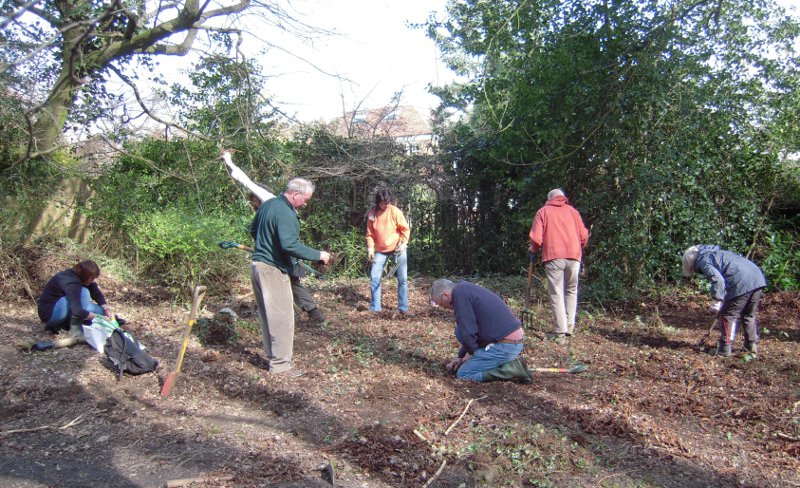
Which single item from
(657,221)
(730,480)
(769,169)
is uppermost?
(769,169)

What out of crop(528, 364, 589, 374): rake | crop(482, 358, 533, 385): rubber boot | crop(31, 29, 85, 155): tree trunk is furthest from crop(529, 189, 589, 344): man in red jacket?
crop(31, 29, 85, 155): tree trunk

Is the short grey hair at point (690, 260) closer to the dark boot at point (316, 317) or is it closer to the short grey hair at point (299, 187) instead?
the short grey hair at point (299, 187)

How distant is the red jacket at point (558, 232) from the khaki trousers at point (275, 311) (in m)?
3.01

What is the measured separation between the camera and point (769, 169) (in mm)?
8188

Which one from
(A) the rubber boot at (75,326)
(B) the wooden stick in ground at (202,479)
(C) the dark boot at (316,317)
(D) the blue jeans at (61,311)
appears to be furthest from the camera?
(C) the dark boot at (316,317)

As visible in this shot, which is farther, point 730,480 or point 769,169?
point 769,169

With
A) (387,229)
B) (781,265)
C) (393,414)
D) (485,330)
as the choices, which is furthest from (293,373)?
(781,265)

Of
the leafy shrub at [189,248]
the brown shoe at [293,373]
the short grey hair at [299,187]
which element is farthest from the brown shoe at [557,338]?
the leafy shrub at [189,248]

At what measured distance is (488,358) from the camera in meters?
5.12

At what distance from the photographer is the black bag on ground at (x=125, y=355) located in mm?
5258

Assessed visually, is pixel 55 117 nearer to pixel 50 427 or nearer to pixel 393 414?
pixel 50 427

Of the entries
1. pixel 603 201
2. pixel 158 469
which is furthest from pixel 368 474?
pixel 603 201

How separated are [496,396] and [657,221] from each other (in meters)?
4.51

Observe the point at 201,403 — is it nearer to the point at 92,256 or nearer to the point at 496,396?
the point at 496,396
